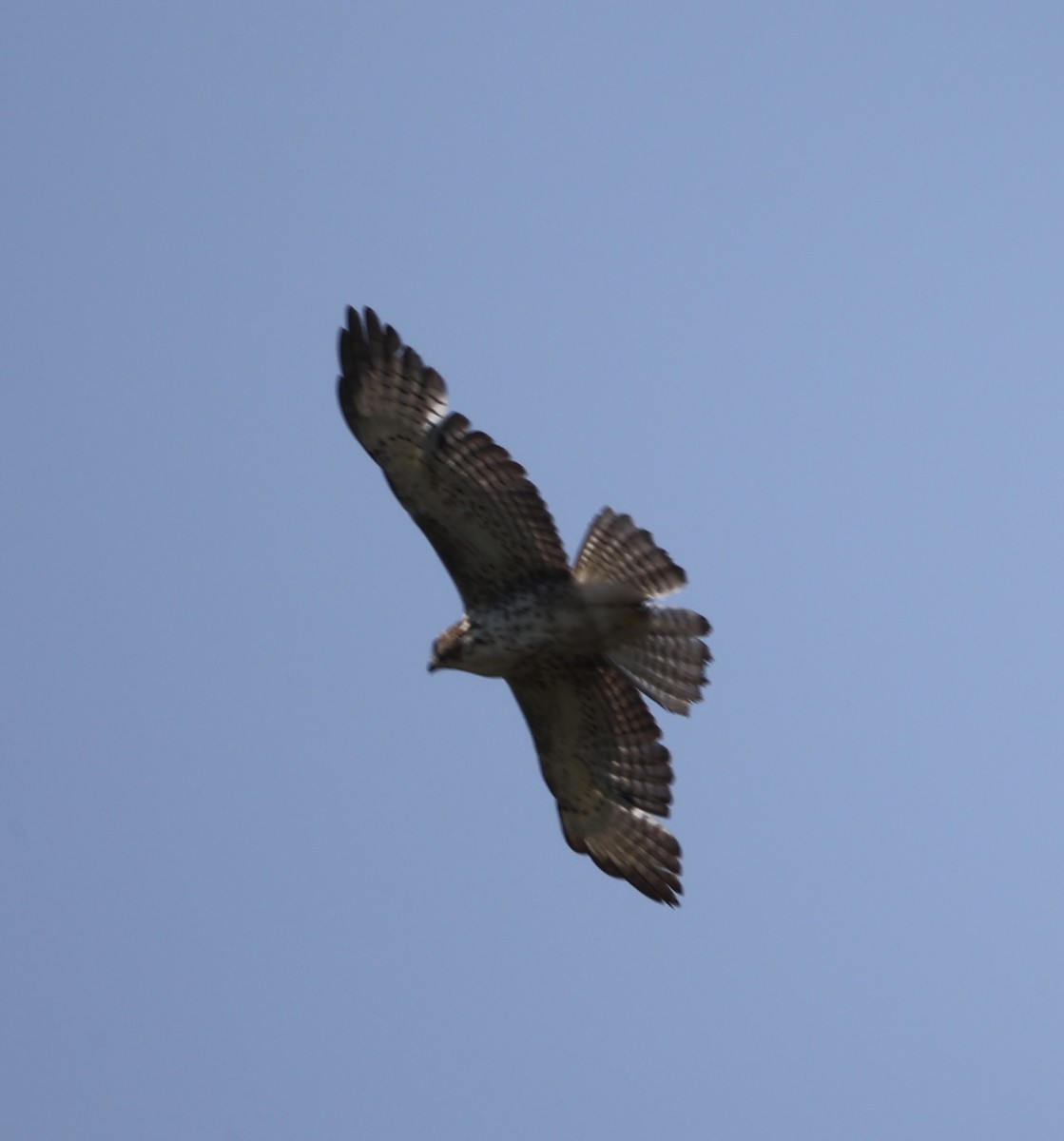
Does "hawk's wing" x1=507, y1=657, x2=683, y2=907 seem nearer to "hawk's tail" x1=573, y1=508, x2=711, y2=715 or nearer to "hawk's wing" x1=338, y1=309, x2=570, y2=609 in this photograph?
"hawk's tail" x1=573, y1=508, x2=711, y2=715

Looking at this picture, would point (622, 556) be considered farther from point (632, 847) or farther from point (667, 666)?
point (632, 847)

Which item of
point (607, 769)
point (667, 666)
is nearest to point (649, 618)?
point (667, 666)

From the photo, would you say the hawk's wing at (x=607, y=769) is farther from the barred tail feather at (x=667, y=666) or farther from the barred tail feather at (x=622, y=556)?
the barred tail feather at (x=622, y=556)

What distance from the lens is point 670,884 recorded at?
1362cm

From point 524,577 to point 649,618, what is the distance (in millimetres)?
679

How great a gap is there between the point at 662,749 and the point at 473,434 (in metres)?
2.16

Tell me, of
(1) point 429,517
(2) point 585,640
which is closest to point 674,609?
(2) point 585,640

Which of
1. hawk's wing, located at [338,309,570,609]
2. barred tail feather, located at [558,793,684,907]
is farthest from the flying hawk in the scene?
barred tail feather, located at [558,793,684,907]


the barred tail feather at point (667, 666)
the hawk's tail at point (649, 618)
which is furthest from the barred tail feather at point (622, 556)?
Result: the barred tail feather at point (667, 666)

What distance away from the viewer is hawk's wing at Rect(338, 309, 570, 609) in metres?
12.6

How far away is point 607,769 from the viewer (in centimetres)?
1358

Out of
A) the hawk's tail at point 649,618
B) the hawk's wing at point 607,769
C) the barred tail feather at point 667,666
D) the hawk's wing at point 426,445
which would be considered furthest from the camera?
the hawk's wing at point 607,769

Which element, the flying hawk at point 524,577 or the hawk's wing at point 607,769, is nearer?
the flying hawk at point 524,577

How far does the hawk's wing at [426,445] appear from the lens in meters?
12.6
